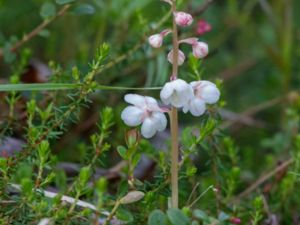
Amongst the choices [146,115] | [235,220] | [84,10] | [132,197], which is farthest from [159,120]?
[84,10]

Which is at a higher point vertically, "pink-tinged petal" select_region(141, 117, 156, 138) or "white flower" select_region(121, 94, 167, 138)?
"white flower" select_region(121, 94, 167, 138)

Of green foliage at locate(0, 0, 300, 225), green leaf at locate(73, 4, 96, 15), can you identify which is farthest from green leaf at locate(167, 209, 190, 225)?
green leaf at locate(73, 4, 96, 15)

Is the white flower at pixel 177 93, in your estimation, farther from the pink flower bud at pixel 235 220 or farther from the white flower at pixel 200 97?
the pink flower bud at pixel 235 220

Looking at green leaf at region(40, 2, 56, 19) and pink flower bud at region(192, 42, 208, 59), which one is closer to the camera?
pink flower bud at region(192, 42, 208, 59)

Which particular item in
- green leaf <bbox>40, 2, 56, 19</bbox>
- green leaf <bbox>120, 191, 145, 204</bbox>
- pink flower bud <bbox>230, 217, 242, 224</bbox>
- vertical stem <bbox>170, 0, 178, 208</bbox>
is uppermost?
green leaf <bbox>40, 2, 56, 19</bbox>

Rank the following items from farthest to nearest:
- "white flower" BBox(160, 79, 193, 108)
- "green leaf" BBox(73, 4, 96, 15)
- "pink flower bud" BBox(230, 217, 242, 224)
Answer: "green leaf" BBox(73, 4, 96, 15)
"pink flower bud" BBox(230, 217, 242, 224)
"white flower" BBox(160, 79, 193, 108)

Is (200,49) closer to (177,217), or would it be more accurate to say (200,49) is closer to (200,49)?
(200,49)

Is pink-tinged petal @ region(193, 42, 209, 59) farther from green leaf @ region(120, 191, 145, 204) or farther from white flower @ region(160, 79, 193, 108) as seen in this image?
green leaf @ region(120, 191, 145, 204)
